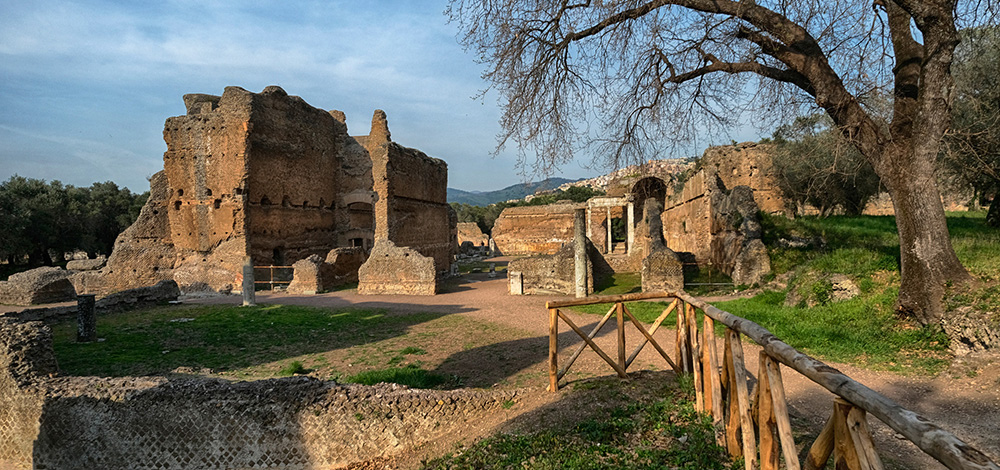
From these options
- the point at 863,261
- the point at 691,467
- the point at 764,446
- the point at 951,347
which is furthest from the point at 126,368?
the point at 863,261

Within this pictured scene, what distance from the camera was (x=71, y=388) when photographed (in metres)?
5.48

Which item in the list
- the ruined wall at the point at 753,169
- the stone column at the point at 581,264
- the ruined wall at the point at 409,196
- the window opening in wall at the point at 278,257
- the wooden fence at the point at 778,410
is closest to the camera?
the wooden fence at the point at 778,410

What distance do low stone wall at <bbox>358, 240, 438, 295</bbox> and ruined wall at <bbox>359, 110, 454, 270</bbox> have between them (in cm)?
194

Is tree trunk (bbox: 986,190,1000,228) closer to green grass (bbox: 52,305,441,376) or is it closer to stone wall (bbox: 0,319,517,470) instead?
stone wall (bbox: 0,319,517,470)

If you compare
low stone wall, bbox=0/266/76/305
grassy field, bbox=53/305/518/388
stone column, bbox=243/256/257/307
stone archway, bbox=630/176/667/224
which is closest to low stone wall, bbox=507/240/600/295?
grassy field, bbox=53/305/518/388

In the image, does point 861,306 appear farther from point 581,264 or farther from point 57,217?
point 57,217

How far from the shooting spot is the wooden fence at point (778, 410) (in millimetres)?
1648

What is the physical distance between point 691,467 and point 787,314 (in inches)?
260

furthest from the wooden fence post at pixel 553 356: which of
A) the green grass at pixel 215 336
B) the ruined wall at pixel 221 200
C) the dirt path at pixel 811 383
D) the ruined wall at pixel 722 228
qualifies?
the ruined wall at pixel 221 200

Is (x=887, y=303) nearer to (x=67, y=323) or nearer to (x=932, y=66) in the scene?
(x=932, y=66)

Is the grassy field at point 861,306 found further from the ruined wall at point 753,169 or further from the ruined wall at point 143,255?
the ruined wall at point 143,255

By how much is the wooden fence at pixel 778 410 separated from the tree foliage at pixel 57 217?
35.3 m

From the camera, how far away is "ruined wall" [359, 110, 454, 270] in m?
21.0

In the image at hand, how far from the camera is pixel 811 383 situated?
582 centimetres
